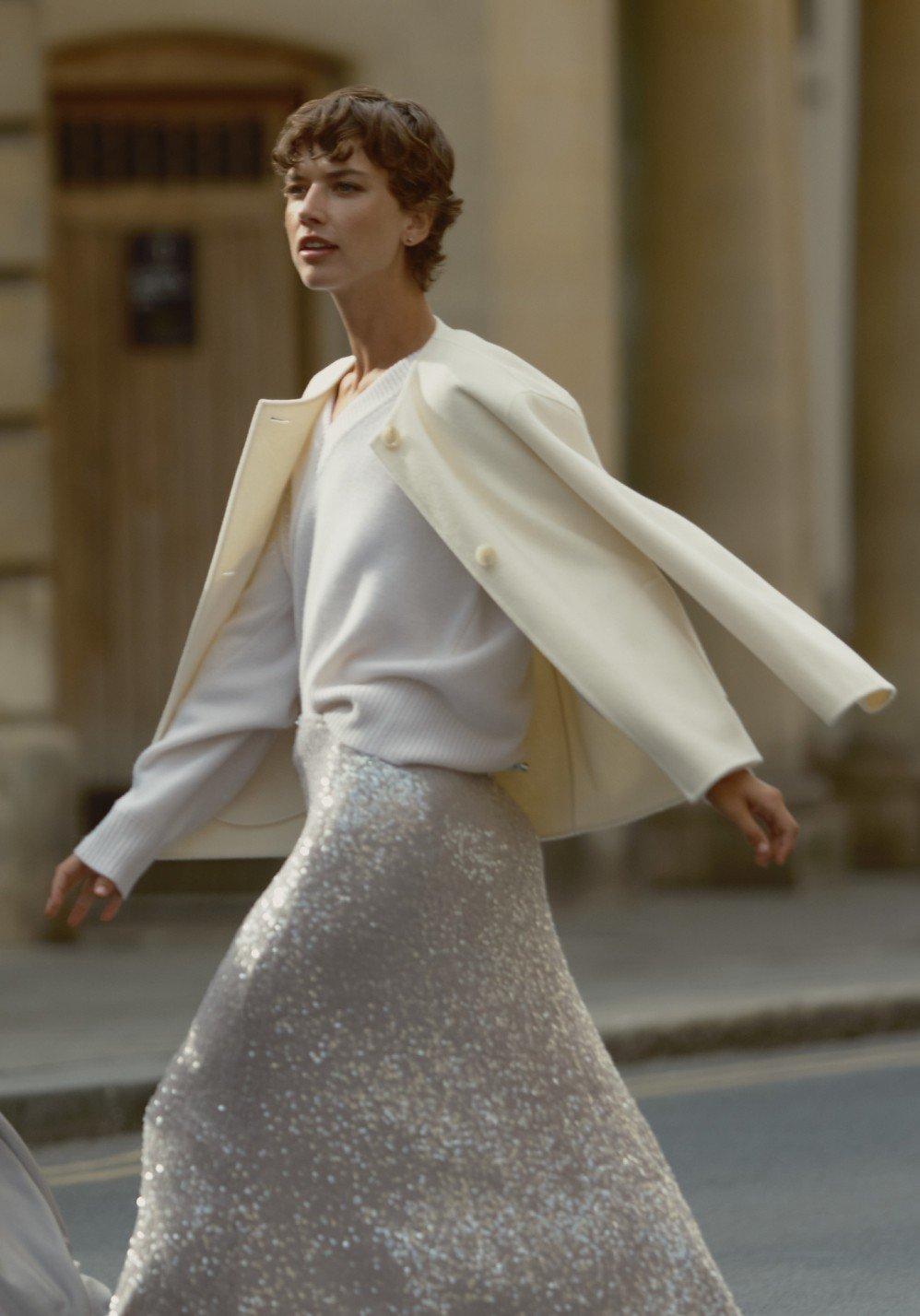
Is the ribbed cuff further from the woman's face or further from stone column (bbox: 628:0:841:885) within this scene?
stone column (bbox: 628:0:841:885)

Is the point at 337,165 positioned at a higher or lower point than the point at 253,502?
higher

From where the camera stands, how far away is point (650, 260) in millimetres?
13164

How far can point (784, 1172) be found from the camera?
671 centimetres

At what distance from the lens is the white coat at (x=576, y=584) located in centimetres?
360

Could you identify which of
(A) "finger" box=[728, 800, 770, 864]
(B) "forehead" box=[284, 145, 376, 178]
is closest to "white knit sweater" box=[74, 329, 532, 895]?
(B) "forehead" box=[284, 145, 376, 178]

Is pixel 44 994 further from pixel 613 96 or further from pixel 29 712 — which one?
pixel 613 96

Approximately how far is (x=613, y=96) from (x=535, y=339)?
134cm

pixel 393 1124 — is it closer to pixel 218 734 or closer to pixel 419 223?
pixel 218 734

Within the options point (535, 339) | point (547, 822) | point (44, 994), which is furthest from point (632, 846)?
point (547, 822)

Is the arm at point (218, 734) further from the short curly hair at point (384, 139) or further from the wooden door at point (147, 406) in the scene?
the wooden door at point (147, 406)

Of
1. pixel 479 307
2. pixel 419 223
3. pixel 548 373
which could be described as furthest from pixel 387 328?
pixel 548 373

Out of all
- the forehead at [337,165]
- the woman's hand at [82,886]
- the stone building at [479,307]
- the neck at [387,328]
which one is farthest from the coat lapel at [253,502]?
the stone building at [479,307]

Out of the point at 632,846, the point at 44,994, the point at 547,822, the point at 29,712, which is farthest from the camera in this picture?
the point at 632,846

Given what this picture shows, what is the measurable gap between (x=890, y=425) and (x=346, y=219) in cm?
1069
